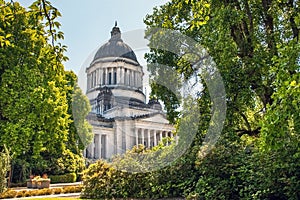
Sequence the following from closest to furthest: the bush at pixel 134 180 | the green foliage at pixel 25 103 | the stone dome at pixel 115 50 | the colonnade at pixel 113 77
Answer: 1. the bush at pixel 134 180
2. the green foliage at pixel 25 103
3. the colonnade at pixel 113 77
4. the stone dome at pixel 115 50

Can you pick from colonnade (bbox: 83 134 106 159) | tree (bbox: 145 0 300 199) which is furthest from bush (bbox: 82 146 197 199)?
colonnade (bbox: 83 134 106 159)

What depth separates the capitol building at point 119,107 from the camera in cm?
4209

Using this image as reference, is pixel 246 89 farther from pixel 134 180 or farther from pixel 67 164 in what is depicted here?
pixel 67 164

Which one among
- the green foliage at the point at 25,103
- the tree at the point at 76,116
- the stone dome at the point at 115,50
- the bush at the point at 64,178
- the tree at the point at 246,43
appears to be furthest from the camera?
the stone dome at the point at 115,50

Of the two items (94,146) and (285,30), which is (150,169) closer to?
(285,30)

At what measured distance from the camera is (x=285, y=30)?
11.5 meters

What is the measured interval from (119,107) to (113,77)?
21.8 ft

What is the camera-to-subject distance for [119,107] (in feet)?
149

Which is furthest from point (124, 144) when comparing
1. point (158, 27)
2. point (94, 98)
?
point (158, 27)

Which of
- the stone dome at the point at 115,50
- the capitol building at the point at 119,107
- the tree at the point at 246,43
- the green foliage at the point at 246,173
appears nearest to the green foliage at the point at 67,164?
the capitol building at the point at 119,107

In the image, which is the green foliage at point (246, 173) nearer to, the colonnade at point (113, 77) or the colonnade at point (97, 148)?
the colonnade at point (97, 148)

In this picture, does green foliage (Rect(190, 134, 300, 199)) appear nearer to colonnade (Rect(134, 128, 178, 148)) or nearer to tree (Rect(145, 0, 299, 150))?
tree (Rect(145, 0, 299, 150))

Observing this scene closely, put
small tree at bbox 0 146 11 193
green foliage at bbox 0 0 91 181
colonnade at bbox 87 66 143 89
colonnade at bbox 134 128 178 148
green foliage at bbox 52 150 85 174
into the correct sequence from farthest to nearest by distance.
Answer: colonnade at bbox 87 66 143 89 < colonnade at bbox 134 128 178 148 < green foliage at bbox 52 150 85 174 < green foliage at bbox 0 0 91 181 < small tree at bbox 0 146 11 193

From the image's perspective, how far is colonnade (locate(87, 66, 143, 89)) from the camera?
163 feet
